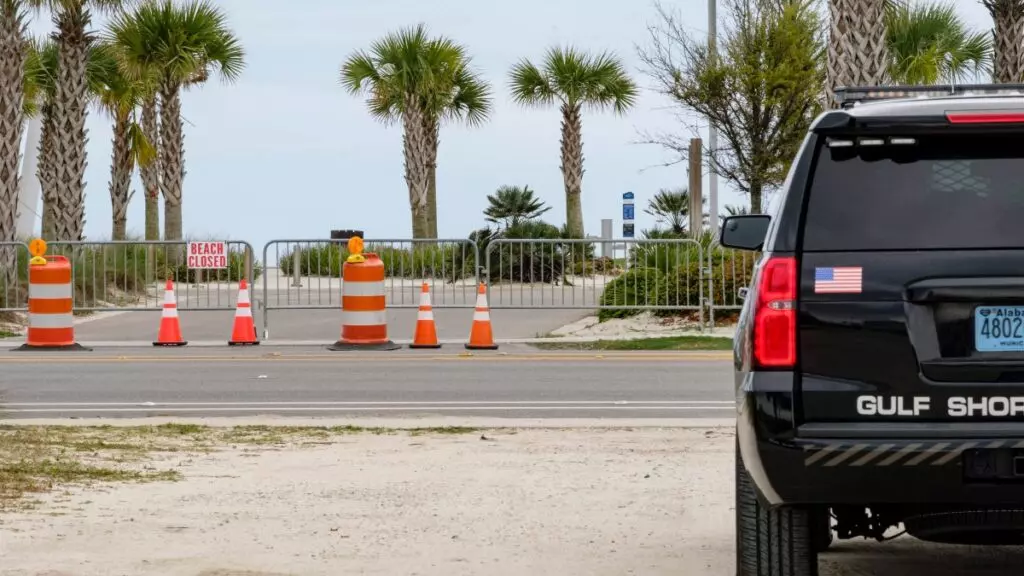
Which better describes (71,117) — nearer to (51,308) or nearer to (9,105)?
(9,105)

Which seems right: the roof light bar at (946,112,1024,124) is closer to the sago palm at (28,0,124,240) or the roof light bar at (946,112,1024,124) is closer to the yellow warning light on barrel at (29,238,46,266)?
the yellow warning light on barrel at (29,238,46,266)

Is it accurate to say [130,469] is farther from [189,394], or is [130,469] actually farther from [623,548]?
[189,394]

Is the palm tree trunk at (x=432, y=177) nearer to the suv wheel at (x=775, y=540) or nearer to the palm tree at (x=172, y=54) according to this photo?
the palm tree at (x=172, y=54)

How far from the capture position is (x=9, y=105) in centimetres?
2938

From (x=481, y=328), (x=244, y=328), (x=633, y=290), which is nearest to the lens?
(x=481, y=328)

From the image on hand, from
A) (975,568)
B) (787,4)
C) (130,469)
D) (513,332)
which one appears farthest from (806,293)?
(787,4)

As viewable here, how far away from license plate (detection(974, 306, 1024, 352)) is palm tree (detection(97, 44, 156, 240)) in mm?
41294

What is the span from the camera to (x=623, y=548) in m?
7.55

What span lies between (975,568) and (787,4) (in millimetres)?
31186

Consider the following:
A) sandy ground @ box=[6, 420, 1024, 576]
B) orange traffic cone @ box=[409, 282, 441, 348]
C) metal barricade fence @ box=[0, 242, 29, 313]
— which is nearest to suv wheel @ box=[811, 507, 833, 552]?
sandy ground @ box=[6, 420, 1024, 576]

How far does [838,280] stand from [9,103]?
26.1 meters

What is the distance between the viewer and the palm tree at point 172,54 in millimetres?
40344

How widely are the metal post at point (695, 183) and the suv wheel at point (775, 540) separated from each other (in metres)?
27.0

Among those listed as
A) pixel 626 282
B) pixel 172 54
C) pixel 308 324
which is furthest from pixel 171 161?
pixel 626 282
